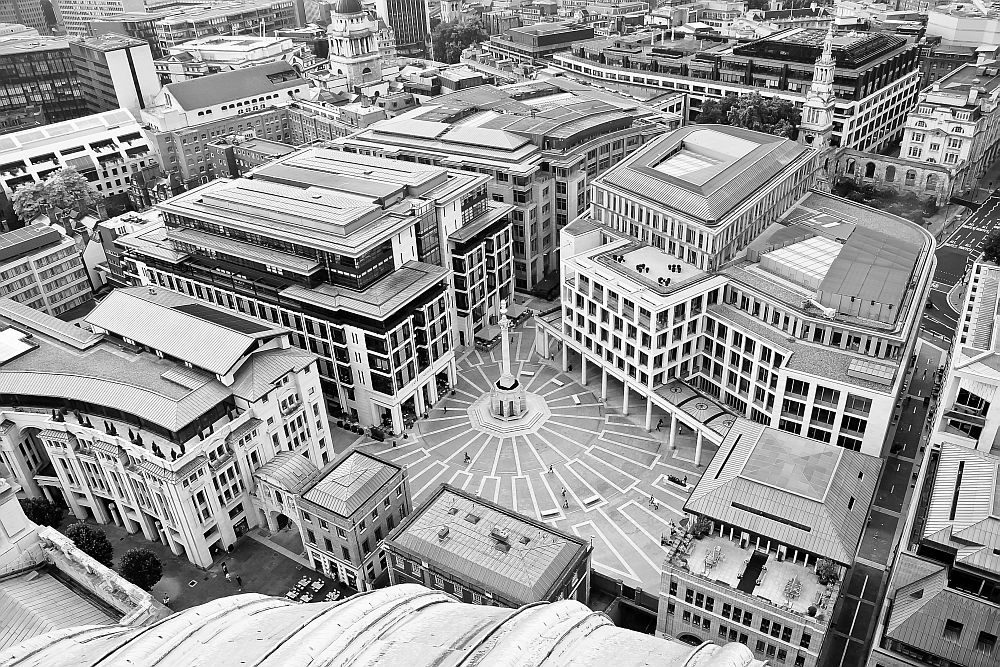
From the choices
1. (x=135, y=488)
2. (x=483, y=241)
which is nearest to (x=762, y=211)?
(x=483, y=241)

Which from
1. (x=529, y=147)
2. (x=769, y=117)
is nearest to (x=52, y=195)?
(x=529, y=147)

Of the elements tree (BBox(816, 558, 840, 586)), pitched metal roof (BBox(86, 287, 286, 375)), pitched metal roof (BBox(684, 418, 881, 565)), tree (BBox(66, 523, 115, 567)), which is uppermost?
pitched metal roof (BBox(86, 287, 286, 375))

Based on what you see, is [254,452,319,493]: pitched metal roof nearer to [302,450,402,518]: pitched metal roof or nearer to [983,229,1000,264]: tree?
[302,450,402,518]: pitched metal roof

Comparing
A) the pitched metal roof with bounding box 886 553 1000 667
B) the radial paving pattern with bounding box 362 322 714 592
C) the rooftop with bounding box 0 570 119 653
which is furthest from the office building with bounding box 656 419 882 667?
the rooftop with bounding box 0 570 119 653

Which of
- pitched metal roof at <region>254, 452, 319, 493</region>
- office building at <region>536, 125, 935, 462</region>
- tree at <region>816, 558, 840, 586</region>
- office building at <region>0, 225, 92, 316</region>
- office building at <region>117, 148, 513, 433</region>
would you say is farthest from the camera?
office building at <region>0, 225, 92, 316</region>

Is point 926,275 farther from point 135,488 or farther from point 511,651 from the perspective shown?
point 135,488
